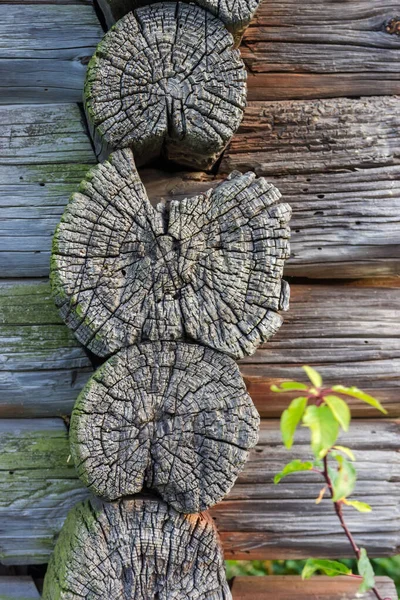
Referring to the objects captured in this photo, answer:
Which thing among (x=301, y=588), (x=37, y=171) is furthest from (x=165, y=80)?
(x=301, y=588)

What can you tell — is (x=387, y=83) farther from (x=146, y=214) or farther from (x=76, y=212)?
(x=76, y=212)

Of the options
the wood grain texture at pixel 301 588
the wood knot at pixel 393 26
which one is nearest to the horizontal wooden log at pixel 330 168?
the wood knot at pixel 393 26

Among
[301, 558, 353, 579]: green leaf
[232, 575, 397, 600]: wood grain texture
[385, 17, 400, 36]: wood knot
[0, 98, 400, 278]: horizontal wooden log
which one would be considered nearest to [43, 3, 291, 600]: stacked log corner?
[301, 558, 353, 579]: green leaf

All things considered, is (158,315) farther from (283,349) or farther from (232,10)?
(232,10)

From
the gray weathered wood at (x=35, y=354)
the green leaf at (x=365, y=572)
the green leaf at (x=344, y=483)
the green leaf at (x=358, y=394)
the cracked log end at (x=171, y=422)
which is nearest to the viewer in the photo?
the green leaf at (x=358, y=394)

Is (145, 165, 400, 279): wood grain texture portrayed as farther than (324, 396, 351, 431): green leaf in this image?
Yes

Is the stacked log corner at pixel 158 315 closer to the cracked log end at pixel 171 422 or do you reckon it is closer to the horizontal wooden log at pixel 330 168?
the cracked log end at pixel 171 422

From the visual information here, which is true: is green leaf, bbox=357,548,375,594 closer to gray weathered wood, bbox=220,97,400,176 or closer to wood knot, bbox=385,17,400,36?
gray weathered wood, bbox=220,97,400,176
